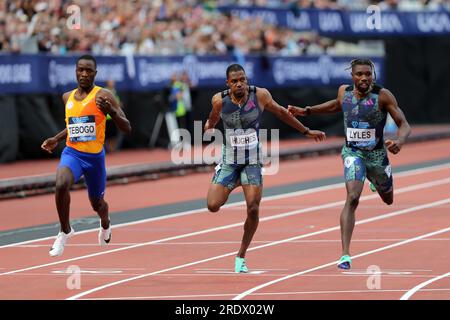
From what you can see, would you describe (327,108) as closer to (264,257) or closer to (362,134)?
(362,134)

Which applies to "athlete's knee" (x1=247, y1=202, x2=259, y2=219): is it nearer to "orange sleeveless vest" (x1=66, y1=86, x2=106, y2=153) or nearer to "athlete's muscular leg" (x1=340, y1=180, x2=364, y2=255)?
"athlete's muscular leg" (x1=340, y1=180, x2=364, y2=255)

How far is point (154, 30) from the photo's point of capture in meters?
32.7

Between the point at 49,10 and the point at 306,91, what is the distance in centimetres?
1076

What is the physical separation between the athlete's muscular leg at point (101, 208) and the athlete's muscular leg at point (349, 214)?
2.94 meters

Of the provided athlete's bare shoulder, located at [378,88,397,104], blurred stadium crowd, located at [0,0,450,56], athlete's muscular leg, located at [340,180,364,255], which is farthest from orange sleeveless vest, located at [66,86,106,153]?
blurred stadium crowd, located at [0,0,450,56]

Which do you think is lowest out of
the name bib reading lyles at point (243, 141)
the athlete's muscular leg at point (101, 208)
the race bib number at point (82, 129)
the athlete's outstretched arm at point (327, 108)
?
the athlete's muscular leg at point (101, 208)

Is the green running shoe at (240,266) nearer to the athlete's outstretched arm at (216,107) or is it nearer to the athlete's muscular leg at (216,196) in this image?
the athlete's muscular leg at (216,196)

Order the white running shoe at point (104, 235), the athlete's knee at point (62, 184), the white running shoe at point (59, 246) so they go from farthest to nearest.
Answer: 1. the white running shoe at point (104, 235)
2. the white running shoe at point (59, 246)
3. the athlete's knee at point (62, 184)

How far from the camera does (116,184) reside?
25406 mm

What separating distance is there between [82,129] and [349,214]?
10.1ft

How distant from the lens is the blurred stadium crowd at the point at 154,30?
92.7ft

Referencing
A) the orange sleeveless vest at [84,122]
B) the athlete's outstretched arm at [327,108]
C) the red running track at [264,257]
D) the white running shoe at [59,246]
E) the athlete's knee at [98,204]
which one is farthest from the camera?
the athlete's knee at [98,204]

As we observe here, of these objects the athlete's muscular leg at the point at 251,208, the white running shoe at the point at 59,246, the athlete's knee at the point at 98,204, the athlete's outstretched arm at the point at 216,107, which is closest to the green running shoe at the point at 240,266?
the athlete's muscular leg at the point at 251,208

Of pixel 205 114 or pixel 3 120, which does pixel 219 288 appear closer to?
pixel 3 120
